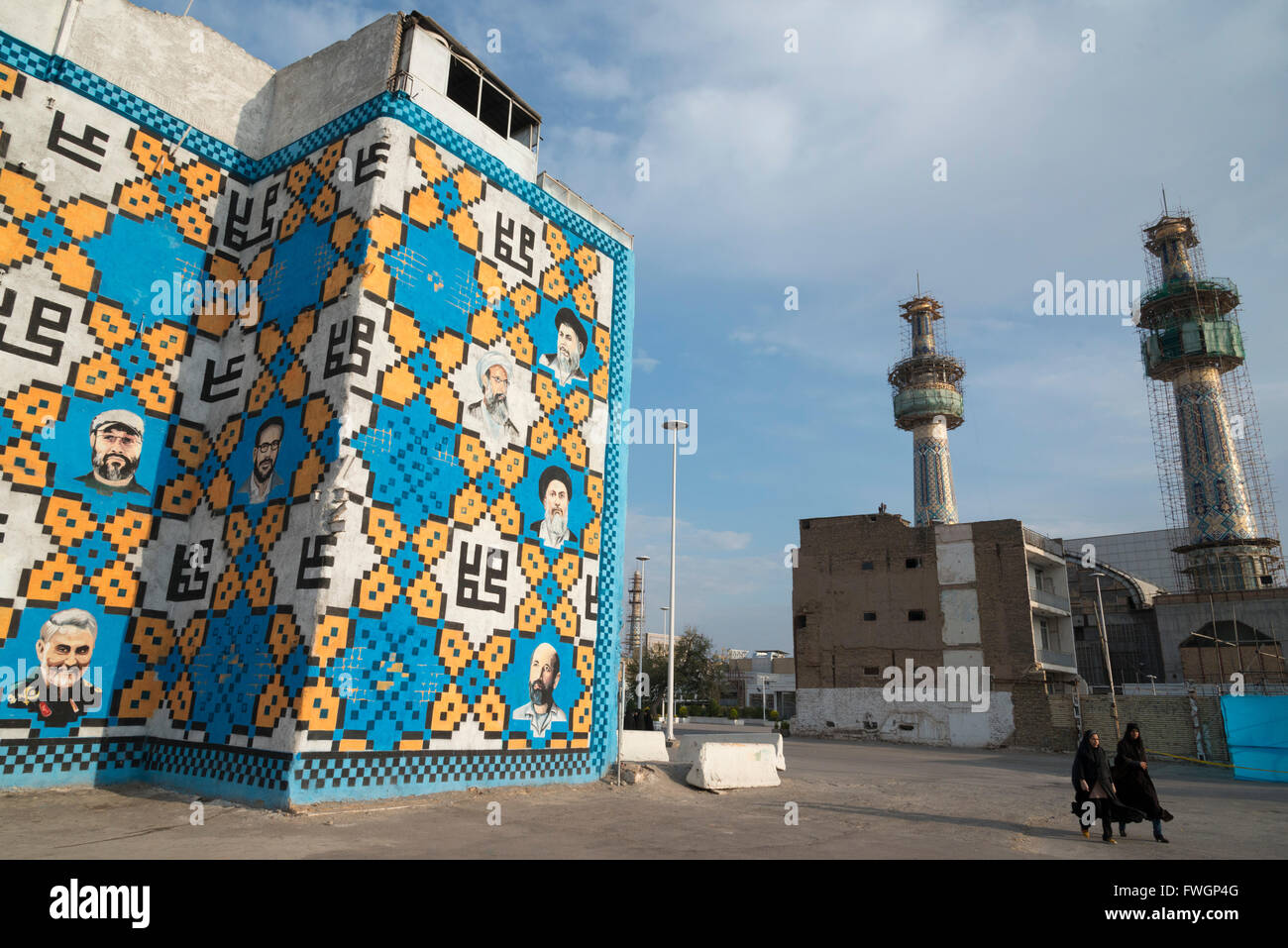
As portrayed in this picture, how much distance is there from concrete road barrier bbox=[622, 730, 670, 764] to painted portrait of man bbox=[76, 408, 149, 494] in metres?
12.1

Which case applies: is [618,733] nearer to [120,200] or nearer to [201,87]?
[120,200]

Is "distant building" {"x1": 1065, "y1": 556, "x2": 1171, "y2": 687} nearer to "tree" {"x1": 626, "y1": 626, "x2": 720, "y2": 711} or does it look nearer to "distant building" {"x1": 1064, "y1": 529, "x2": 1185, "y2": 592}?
"distant building" {"x1": 1064, "y1": 529, "x2": 1185, "y2": 592}

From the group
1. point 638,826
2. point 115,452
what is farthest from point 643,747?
point 115,452

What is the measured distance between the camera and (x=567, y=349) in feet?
59.1

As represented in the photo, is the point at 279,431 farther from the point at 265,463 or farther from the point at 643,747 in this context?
the point at 643,747

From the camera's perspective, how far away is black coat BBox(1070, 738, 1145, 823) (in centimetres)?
1118

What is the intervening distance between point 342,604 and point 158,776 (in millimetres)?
4942

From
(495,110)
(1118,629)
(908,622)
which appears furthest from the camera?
(1118,629)

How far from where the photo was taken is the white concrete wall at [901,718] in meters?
40.9

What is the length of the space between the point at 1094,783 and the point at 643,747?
34.4ft

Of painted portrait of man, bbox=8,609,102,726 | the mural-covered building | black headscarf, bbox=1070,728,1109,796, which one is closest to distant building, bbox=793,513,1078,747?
black headscarf, bbox=1070,728,1109,796
